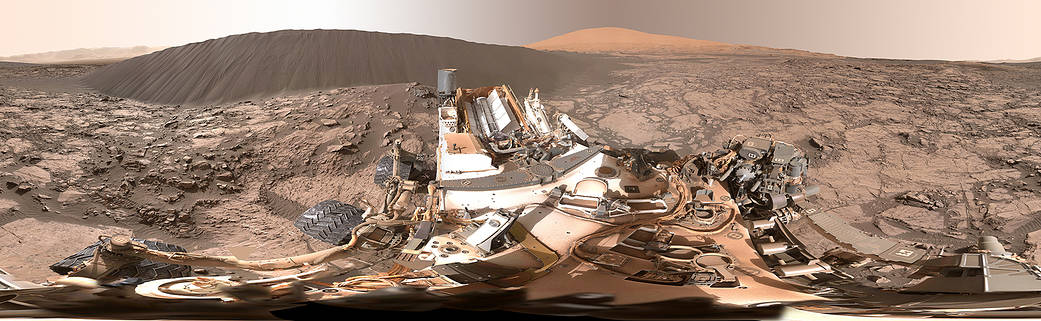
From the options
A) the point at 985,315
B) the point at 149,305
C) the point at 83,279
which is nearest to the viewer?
the point at 985,315

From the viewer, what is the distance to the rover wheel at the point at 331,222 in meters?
1.98

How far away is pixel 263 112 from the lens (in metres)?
5.82

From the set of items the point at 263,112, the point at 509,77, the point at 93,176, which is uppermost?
the point at 509,77

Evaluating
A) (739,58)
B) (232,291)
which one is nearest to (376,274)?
(232,291)

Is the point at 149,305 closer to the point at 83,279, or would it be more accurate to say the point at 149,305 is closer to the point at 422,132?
the point at 83,279

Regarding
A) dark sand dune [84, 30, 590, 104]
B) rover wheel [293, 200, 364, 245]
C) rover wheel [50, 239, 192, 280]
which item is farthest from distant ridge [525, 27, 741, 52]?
rover wheel [50, 239, 192, 280]

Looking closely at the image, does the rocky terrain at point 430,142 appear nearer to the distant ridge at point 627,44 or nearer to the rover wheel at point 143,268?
the distant ridge at point 627,44

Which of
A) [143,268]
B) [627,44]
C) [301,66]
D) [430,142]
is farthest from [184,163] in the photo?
[627,44]

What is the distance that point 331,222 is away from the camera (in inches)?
81.7

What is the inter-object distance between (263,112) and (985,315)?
625 centimetres

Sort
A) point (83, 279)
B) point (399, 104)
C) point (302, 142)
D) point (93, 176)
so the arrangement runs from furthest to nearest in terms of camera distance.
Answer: point (399, 104) → point (302, 142) → point (93, 176) → point (83, 279)

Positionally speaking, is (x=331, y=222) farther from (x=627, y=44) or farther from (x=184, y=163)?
(x=627, y=44)

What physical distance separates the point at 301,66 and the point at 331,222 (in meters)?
5.28

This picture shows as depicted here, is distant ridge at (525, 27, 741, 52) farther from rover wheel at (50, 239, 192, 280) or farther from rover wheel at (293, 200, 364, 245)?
rover wheel at (50, 239, 192, 280)
